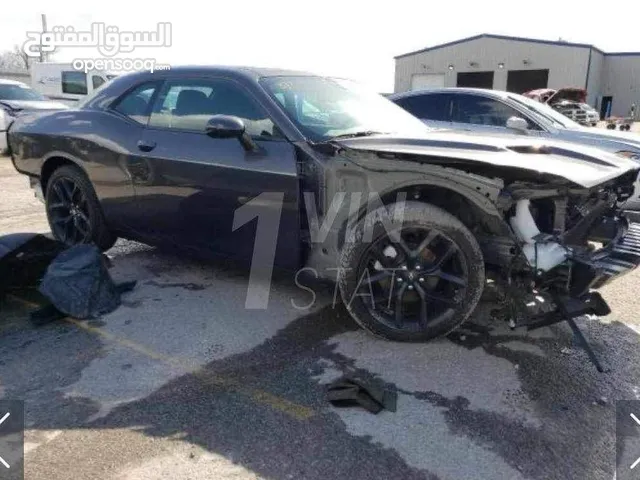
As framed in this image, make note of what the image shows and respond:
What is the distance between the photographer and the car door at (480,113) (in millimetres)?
7418

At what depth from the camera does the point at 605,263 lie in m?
3.16

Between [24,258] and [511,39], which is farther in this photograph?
[511,39]

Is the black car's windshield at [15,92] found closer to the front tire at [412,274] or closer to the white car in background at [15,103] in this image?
the white car in background at [15,103]

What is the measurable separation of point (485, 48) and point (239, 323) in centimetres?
3740

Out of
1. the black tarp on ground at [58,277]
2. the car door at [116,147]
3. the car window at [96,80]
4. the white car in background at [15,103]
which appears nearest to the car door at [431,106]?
the car door at [116,147]

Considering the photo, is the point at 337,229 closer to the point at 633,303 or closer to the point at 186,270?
the point at 186,270

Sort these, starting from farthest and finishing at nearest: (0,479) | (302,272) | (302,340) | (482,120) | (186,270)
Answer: (482,120), (186,270), (302,272), (302,340), (0,479)

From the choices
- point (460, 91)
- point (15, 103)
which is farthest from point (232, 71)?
point (15, 103)

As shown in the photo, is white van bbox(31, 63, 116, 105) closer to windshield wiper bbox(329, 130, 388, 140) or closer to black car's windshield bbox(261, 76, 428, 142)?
black car's windshield bbox(261, 76, 428, 142)

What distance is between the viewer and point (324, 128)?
380 centimetres

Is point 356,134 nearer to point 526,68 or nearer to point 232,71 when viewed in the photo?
point 232,71

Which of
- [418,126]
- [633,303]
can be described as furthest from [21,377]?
[633,303]

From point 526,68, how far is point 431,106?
31.5m

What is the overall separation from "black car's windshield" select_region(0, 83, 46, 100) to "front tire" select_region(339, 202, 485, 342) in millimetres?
14765
